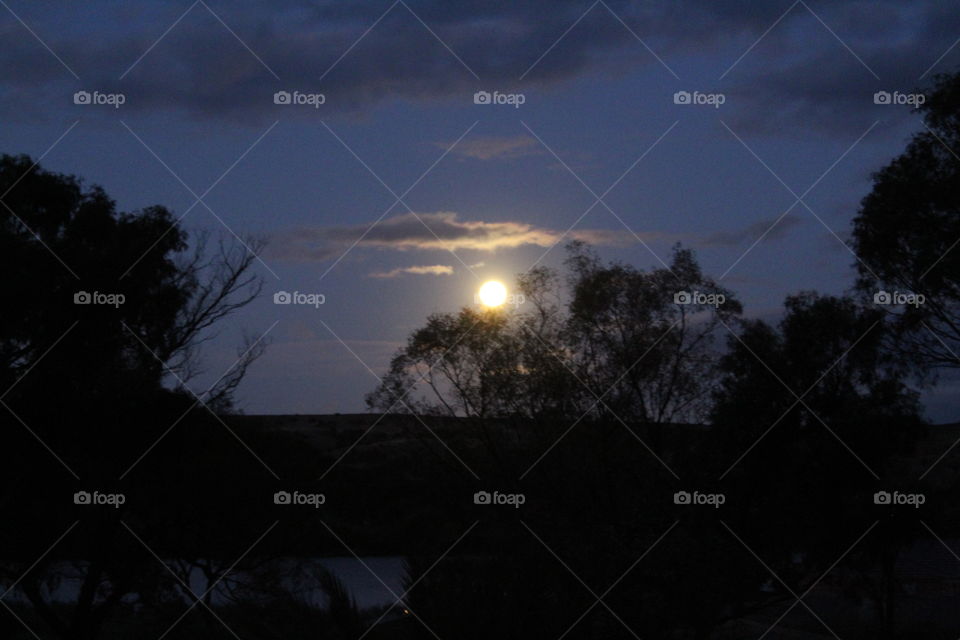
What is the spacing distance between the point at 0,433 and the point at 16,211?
12.7ft

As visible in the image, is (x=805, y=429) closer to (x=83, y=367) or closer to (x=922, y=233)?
(x=922, y=233)

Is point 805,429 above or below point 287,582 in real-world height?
above

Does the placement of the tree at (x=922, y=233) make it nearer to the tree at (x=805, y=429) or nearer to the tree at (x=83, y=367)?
the tree at (x=805, y=429)

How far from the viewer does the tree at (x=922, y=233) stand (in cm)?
1650

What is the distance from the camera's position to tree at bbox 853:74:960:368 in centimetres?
1650

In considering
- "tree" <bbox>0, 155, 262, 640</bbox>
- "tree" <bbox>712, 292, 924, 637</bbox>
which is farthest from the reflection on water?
"tree" <bbox>712, 292, 924, 637</bbox>

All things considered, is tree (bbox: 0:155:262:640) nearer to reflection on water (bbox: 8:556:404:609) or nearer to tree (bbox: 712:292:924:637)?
reflection on water (bbox: 8:556:404:609)

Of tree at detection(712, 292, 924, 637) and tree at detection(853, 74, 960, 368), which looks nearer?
tree at detection(853, 74, 960, 368)

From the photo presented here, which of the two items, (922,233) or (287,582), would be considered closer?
(922,233)

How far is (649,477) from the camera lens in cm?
1920

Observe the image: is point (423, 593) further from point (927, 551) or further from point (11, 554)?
point (927, 551)

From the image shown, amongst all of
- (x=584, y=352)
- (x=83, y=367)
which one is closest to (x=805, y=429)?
(x=584, y=352)

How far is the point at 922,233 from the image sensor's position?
1711 centimetres

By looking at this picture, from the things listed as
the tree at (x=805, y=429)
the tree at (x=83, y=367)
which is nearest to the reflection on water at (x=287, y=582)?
the tree at (x=83, y=367)
